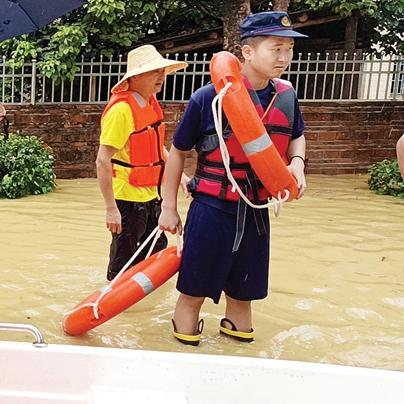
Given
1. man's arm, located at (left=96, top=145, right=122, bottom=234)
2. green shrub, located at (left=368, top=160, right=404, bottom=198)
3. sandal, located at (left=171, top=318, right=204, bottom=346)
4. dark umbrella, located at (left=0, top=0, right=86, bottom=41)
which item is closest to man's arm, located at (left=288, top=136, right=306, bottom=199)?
sandal, located at (left=171, top=318, right=204, bottom=346)

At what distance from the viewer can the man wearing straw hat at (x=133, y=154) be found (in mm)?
4527

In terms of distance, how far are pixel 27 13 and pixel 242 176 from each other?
1799mm

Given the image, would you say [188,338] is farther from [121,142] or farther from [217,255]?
[121,142]

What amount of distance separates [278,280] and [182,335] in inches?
61.3

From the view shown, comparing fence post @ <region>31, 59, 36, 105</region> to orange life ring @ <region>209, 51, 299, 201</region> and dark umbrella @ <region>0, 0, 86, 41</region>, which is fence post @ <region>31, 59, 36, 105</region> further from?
orange life ring @ <region>209, 51, 299, 201</region>

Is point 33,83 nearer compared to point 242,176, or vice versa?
point 242,176

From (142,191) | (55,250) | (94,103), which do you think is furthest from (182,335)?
(94,103)

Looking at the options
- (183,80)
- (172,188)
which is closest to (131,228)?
(172,188)

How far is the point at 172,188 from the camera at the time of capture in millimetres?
3975

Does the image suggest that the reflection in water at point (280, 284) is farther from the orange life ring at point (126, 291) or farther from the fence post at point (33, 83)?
the fence post at point (33, 83)

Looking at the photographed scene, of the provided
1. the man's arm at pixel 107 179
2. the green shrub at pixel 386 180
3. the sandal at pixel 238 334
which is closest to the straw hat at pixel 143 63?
the man's arm at pixel 107 179

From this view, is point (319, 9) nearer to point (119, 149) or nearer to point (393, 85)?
point (393, 85)

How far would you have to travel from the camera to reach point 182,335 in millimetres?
4172

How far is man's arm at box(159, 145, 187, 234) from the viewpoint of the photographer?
13.0 ft
